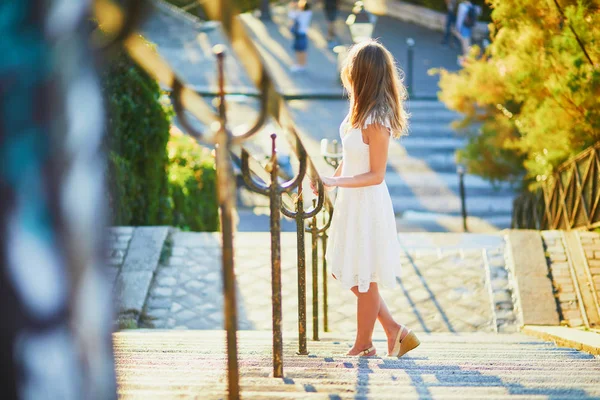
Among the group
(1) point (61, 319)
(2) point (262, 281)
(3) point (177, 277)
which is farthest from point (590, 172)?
(1) point (61, 319)

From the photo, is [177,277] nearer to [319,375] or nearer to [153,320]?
[153,320]

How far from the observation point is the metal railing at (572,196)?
25.2 feet

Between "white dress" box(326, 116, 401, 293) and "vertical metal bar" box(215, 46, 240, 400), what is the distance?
1.67 meters

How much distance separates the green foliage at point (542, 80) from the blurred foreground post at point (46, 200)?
19.1 ft

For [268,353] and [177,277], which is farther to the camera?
[177,277]

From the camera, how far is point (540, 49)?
305 inches

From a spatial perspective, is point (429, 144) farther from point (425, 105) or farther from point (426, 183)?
point (425, 105)

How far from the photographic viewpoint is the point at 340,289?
23.6 feet

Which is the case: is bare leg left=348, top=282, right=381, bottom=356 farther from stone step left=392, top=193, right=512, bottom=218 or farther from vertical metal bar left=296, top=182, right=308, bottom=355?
stone step left=392, top=193, right=512, bottom=218

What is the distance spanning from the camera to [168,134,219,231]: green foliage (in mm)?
9477

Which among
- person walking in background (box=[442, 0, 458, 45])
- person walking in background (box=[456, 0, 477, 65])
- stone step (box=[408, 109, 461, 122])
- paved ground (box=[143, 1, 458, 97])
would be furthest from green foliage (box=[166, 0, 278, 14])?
stone step (box=[408, 109, 461, 122])

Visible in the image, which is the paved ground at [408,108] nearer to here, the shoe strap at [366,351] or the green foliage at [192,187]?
the green foliage at [192,187]

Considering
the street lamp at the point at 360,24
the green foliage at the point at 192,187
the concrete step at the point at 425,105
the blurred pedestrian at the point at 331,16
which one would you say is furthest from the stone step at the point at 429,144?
the blurred pedestrian at the point at 331,16

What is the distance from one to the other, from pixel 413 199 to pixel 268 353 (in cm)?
988
